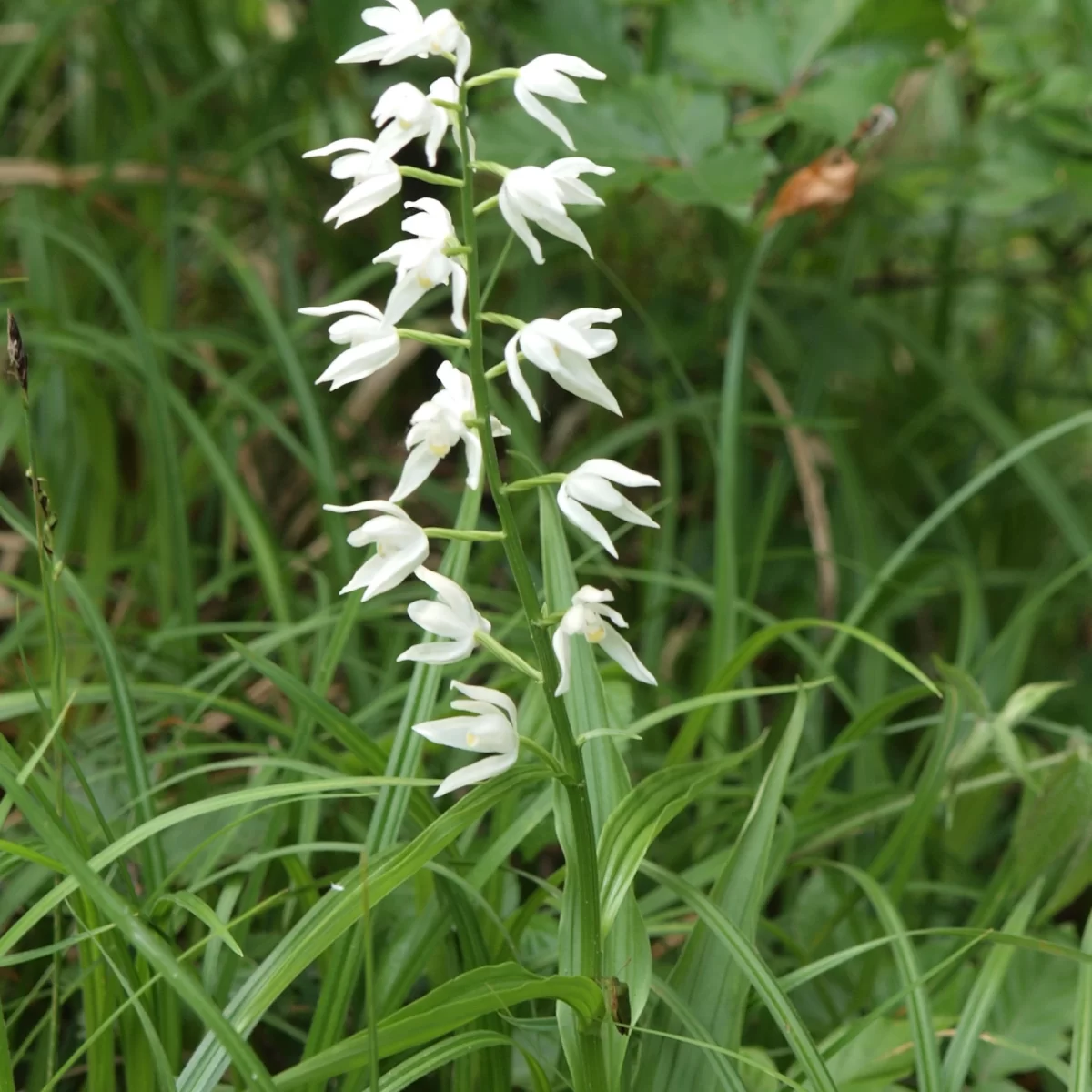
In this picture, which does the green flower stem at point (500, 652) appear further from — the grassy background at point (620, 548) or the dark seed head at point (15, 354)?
the dark seed head at point (15, 354)

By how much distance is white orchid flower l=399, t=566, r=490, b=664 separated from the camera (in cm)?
73

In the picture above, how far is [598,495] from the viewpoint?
2.43ft

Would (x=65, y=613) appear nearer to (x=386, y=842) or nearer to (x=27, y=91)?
(x=386, y=842)

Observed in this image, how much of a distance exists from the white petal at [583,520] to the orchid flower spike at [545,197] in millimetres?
154

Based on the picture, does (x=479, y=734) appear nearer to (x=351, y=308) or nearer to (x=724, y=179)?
(x=351, y=308)

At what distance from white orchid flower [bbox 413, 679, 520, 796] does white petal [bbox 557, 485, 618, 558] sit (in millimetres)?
121

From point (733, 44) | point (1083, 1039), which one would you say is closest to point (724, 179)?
point (733, 44)

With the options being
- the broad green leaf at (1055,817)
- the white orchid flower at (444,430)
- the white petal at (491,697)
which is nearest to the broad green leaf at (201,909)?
the white petal at (491,697)

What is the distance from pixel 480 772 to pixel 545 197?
371mm

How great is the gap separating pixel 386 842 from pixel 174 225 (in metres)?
1.39

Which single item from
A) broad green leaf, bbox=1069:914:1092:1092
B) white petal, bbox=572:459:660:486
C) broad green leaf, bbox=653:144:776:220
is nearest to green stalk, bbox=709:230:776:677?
broad green leaf, bbox=653:144:776:220

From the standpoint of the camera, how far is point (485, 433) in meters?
0.74

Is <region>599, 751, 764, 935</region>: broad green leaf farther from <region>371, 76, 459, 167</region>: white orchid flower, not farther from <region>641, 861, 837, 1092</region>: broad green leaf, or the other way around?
<region>371, 76, 459, 167</region>: white orchid flower

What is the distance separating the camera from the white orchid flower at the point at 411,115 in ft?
2.33
